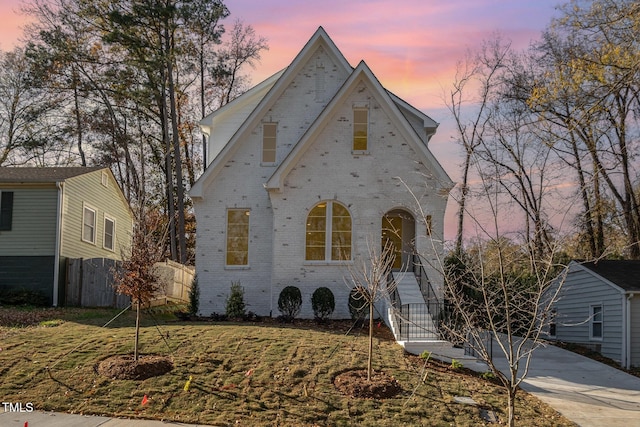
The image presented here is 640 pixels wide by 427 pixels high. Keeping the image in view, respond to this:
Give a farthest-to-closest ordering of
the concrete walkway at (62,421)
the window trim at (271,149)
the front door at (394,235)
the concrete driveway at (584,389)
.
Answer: the window trim at (271,149) < the front door at (394,235) < the concrete driveway at (584,389) < the concrete walkway at (62,421)

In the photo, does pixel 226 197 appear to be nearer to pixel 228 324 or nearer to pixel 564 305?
pixel 228 324

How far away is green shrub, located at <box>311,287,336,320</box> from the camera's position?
18703 mm

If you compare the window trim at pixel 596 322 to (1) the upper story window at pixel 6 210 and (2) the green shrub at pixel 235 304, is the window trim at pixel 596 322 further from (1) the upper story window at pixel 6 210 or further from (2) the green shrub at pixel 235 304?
(1) the upper story window at pixel 6 210

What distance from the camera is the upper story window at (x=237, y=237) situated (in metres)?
20.8

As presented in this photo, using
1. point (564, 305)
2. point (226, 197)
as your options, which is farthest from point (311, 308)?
point (564, 305)

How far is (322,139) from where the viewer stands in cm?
2020

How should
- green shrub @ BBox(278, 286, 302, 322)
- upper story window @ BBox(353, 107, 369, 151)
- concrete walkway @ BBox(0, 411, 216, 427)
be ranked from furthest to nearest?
upper story window @ BBox(353, 107, 369, 151) < green shrub @ BBox(278, 286, 302, 322) < concrete walkway @ BBox(0, 411, 216, 427)

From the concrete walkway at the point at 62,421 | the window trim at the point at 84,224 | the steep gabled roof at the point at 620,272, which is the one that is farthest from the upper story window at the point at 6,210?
the steep gabled roof at the point at 620,272

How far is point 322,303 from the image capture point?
1872 centimetres

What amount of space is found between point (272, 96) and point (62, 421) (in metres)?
13.4

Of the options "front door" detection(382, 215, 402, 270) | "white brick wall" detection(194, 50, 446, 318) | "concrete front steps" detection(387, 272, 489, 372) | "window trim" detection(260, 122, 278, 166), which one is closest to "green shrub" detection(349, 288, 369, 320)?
"white brick wall" detection(194, 50, 446, 318)

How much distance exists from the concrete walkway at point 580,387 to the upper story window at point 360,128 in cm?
726

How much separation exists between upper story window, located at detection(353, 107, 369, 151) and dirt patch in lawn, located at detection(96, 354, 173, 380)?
9.77 meters

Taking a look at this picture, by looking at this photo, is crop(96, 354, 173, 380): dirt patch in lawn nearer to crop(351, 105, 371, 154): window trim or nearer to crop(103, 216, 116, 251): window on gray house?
crop(351, 105, 371, 154): window trim
